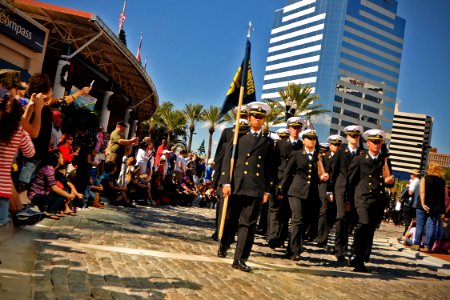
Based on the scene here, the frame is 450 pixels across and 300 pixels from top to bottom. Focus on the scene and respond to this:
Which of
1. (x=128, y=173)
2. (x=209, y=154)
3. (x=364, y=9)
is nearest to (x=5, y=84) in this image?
(x=128, y=173)

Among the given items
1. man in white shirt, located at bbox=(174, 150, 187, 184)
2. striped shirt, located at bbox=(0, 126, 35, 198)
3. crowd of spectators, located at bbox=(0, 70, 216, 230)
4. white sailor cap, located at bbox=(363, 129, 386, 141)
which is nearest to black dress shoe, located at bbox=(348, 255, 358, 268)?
white sailor cap, located at bbox=(363, 129, 386, 141)

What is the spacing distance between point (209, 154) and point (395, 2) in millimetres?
116984

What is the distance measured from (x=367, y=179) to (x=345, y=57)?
12961cm

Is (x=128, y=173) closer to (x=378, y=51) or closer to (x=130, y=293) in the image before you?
(x=130, y=293)

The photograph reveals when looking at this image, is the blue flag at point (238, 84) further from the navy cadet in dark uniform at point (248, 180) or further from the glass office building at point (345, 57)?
the glass office building at point (345, 57)

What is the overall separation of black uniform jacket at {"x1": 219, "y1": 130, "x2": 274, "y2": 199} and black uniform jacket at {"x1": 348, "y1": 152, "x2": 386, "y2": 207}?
1.83m

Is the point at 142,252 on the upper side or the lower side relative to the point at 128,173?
lower

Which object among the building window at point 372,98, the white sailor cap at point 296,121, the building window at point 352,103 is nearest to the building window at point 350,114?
the building window at point 352,103

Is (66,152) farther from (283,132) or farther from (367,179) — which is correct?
(367,179)

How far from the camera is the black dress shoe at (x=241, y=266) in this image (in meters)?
5.39

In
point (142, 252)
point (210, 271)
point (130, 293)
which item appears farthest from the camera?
point (142, 252)

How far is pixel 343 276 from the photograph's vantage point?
244 inches

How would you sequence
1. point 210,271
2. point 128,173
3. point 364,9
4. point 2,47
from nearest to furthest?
point 210,271 < point 128,173 < point 2,47 < point 364,9

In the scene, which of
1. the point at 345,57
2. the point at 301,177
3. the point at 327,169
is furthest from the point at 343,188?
the point at 345,57
